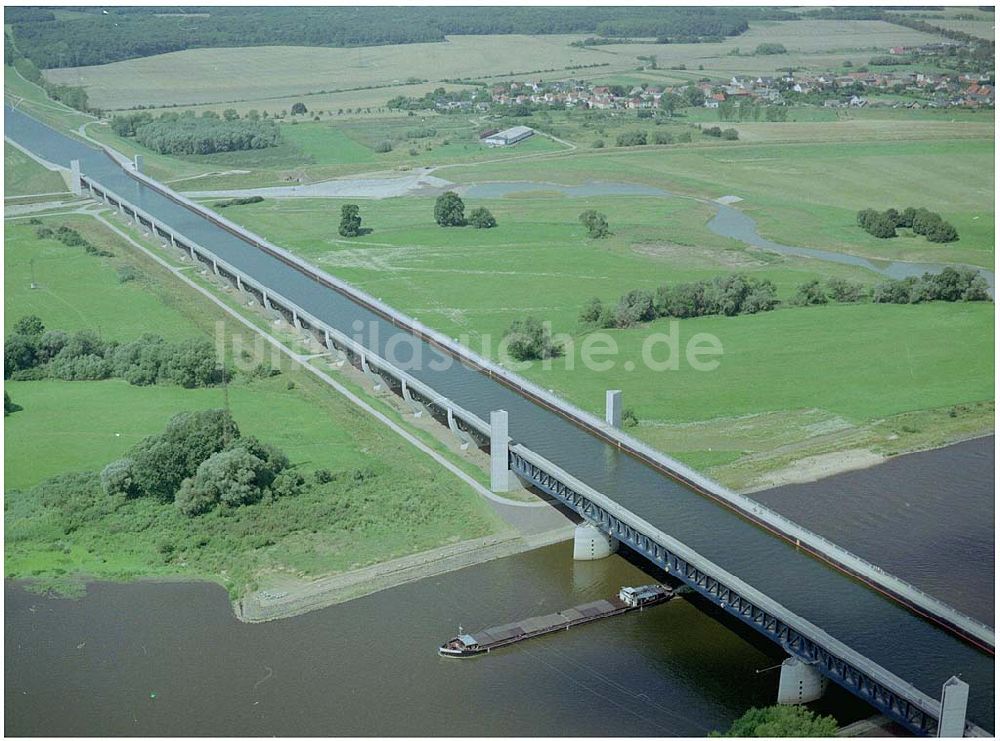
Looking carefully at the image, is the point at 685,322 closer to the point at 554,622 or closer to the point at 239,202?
the point at 554,622

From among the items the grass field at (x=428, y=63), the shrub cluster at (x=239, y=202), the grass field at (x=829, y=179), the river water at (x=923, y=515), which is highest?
the grass field at (x=428, y=63)

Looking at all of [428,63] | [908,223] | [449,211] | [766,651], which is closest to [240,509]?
[766,651]

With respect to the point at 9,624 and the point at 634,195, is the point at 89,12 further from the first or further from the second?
the point at 9,624

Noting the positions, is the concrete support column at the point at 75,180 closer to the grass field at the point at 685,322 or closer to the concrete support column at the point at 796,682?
the grass field at the point at 685,322

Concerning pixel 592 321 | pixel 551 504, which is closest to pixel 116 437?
pixel 551 504

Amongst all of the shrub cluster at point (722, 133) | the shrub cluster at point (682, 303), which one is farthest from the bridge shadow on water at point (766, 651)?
the shrub cluster at point (722, 133)
